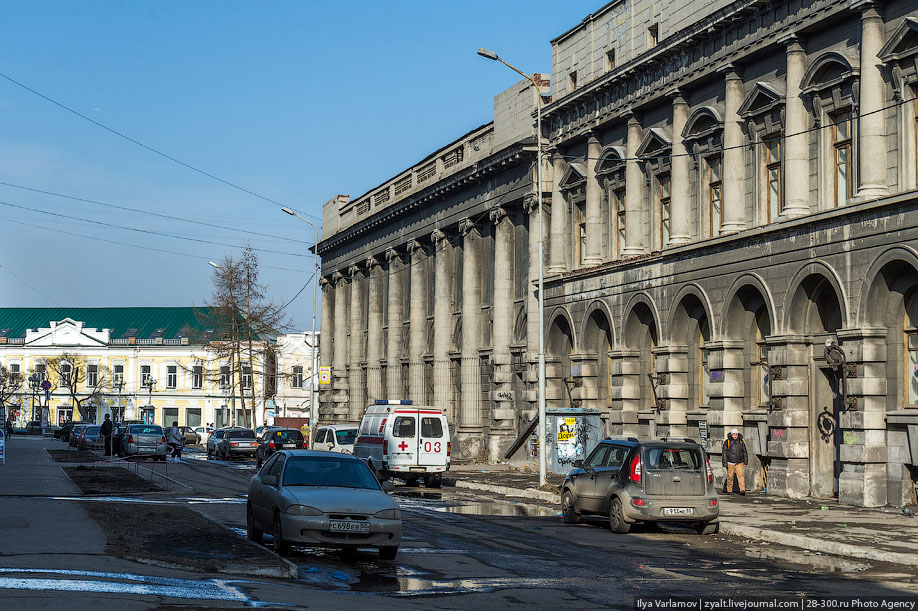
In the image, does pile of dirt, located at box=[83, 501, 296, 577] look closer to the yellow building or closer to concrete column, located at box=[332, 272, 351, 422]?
concrete column, located at box=[332, 272, 351, 422]

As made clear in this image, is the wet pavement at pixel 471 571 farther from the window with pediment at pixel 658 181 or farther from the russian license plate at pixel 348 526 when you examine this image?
the window with pediment at pixel 658 181

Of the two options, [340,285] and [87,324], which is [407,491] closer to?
[340,285]

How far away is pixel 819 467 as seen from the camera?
28.0 metres

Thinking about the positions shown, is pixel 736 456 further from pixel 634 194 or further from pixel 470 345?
pixel 470 345

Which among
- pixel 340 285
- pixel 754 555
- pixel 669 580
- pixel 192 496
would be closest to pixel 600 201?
pixel 192 496

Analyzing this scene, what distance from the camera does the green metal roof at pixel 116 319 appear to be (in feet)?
400

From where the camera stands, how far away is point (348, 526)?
15648mm

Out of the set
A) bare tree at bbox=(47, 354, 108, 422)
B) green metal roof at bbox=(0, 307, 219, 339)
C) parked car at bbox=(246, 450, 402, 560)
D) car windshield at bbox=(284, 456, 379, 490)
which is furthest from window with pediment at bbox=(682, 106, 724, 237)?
bare tree at bbox=(47, 354, 108, 422)

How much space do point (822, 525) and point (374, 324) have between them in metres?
47.4

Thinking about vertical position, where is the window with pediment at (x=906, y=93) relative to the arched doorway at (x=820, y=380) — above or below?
above

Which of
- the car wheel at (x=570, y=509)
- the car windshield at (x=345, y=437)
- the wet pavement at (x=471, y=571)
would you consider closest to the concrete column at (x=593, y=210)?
the car windshield at (x=345, y=437)

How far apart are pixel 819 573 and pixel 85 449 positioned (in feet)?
185

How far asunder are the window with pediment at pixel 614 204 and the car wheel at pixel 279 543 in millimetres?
24190

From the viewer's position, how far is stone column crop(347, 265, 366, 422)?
6969cm
